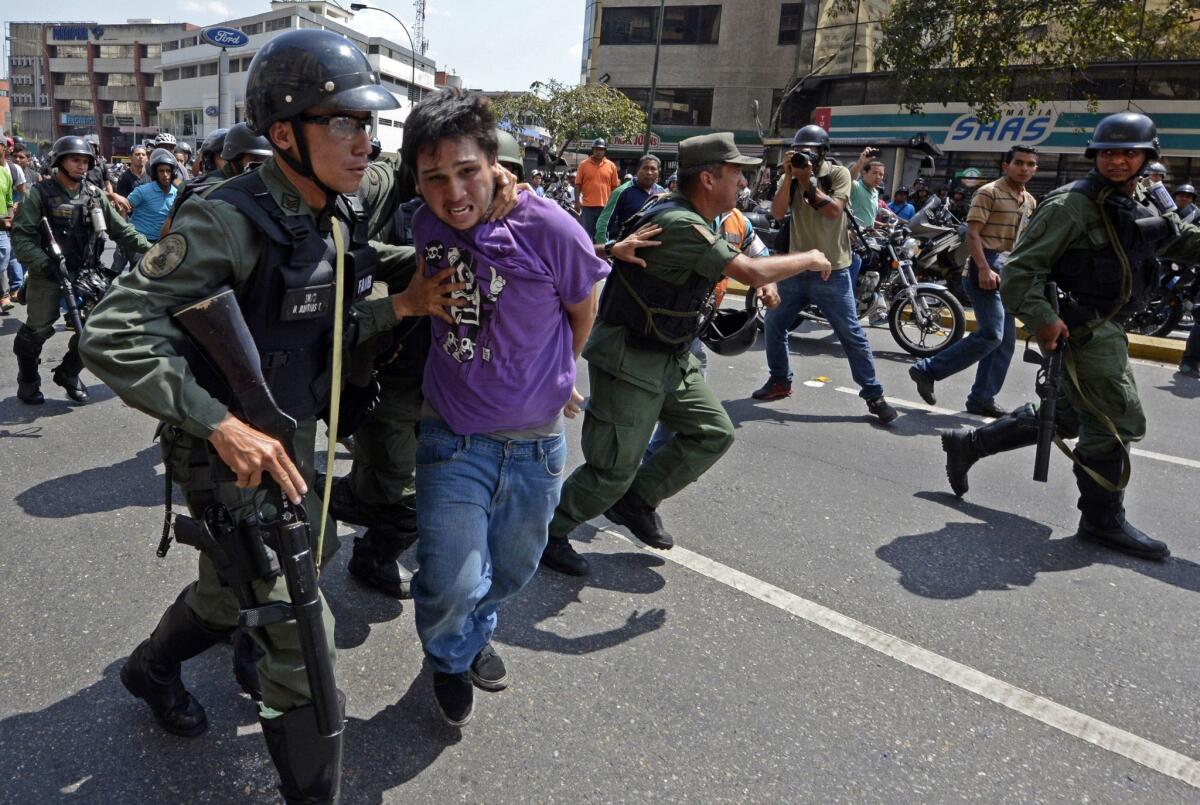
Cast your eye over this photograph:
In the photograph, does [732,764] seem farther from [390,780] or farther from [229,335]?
[229,335]

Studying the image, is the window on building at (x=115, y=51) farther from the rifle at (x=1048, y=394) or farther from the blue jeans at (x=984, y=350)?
the rifle at (x=1048, y=394)

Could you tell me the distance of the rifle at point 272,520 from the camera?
1831 millimetres

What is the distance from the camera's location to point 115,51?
95812mm

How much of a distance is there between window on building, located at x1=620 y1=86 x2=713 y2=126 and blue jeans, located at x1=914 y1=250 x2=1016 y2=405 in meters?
33.3

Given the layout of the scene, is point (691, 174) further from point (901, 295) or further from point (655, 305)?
point (901, 295)

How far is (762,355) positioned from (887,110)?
19.9 metres

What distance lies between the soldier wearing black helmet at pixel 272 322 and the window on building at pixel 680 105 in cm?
3754

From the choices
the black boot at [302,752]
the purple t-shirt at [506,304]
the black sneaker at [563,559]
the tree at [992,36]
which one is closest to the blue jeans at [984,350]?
the black sneaker at [563,559]

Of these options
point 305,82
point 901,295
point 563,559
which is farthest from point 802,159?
point 305,82

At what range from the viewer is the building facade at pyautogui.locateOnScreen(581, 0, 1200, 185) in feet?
67.4

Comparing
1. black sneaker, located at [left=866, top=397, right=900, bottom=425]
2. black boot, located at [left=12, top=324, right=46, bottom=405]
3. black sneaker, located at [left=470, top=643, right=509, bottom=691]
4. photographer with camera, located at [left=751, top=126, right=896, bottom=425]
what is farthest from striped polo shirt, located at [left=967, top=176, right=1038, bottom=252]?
black boot, located at [left=12, top=324, right=46, bottom=405]

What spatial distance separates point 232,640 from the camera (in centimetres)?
290

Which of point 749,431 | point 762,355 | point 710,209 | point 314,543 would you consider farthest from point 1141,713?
point 762,355

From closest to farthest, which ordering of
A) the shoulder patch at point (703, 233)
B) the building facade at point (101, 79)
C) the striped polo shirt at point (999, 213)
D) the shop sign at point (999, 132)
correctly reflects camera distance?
the shoulder patch at point (703, 233)
the striped polo shirt at point (999, 213)
the shop sign at point (999, 132)
the building facade at point (101, 79)
